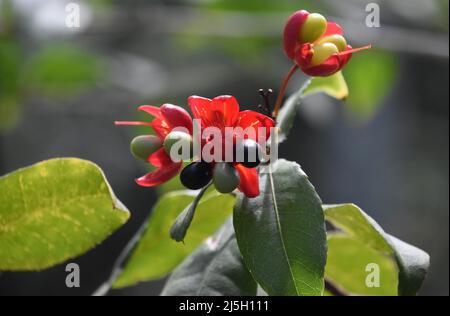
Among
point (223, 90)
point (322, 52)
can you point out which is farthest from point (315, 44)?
point (223, 90)

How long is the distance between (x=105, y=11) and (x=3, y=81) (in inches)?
24.5

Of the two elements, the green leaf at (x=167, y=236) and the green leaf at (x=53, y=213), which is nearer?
the green leaf at (x=53, y=213)

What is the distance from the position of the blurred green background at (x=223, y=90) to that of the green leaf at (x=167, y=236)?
438 mm

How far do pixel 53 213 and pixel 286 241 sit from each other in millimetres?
367

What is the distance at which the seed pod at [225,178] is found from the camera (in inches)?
35.9

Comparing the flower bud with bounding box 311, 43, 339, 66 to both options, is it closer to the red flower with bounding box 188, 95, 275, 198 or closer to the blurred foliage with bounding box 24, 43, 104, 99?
the red flower with bounding box 188, 95, 275, 198

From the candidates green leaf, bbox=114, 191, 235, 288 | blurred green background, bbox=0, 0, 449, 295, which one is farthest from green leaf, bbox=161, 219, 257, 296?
blurred green background, bbox=0, 0, 449, 295

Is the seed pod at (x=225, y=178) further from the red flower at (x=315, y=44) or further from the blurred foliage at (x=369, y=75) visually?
the blurred foliage at (x=369, y=75)

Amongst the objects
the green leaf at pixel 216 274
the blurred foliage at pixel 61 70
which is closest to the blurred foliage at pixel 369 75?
the blurred foliage at pixel 61 70

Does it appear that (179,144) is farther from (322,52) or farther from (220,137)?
(322,52)

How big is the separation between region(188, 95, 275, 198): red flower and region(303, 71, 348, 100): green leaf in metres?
0.29

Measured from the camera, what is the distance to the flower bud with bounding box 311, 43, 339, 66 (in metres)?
1.03

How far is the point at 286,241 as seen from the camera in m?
0.94
